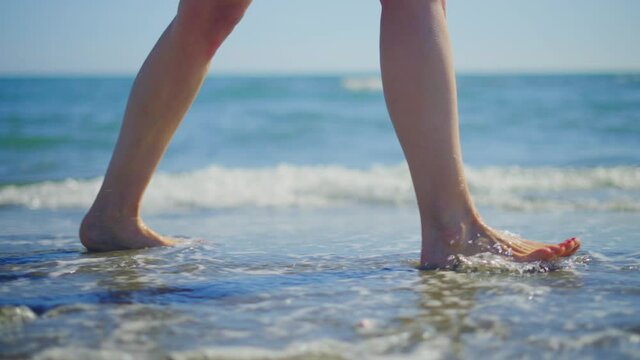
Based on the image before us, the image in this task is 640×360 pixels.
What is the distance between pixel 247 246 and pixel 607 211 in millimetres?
2357

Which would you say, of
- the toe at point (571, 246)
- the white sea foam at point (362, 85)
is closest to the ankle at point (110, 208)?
the toe at point (571, 246)

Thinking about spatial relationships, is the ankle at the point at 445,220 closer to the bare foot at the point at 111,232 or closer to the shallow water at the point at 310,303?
the shallow water at the point at 310,303

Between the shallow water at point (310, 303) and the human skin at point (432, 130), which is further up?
the human skin at point (432, 130)

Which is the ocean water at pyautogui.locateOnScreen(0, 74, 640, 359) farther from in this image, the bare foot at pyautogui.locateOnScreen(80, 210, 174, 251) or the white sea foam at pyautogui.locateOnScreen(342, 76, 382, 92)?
the white sea foam at pyautogui.locateOnScreen(342, 76, 382, 92)

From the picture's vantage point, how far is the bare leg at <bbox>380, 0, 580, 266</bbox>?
6.12 ft

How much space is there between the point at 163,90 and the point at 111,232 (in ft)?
1.64

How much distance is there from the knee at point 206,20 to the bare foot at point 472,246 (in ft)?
3.02

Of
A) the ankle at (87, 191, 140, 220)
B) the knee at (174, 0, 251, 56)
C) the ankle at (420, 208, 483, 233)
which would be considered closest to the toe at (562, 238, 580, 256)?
the ankle at (420, 208, 483, 233)

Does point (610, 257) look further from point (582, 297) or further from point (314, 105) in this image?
point (314, 105)

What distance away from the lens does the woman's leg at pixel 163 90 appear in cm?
225

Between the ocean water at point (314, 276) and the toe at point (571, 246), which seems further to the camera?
the toe at point (571, 246)

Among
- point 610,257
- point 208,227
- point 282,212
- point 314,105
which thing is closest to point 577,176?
point 282,212

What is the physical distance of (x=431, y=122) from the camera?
1863mm

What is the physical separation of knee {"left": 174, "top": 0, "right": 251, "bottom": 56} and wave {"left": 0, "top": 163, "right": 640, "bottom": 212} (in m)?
2.46
